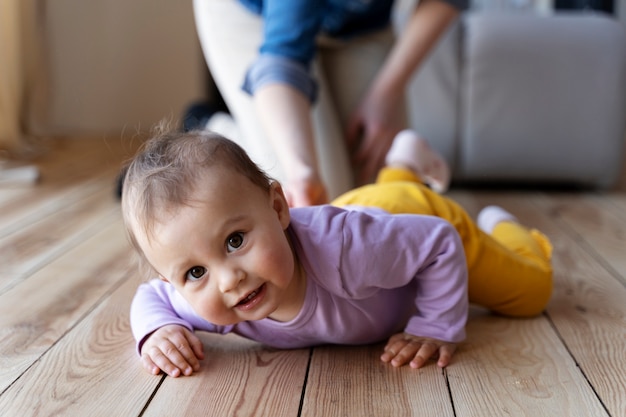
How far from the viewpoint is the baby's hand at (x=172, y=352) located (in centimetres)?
95

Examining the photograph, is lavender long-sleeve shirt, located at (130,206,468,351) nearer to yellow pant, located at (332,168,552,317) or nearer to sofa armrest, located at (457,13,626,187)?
yellow pant, located at (332,168,552,317)

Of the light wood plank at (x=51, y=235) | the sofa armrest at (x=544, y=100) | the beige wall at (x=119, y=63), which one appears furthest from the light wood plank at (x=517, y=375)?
the beige wall at (x=119, y=63)

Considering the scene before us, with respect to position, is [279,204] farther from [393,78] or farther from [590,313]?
[393,78]

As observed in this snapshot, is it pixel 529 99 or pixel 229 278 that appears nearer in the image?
pixel 229 278

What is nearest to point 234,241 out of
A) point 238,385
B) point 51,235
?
point 238,385

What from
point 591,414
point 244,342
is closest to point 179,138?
point 244,342

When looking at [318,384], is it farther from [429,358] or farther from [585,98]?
[585,98]

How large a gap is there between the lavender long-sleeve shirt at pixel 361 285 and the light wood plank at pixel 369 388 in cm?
5

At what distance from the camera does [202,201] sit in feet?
2.78

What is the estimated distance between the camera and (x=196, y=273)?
87cm

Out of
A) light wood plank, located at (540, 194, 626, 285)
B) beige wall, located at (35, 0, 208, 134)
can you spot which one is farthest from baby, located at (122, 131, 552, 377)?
beige wall, located at (35, 0, 208, 134)

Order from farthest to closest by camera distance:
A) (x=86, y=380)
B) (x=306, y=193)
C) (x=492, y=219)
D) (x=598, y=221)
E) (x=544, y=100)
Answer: (x=544, y=100)
(x=598, y=221)
(x=492, y=219)
(x=306, y=193)
(x=86, y=380)

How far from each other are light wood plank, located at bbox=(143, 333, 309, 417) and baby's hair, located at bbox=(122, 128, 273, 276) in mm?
163

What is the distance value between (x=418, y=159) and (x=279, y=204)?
23.0 inches
